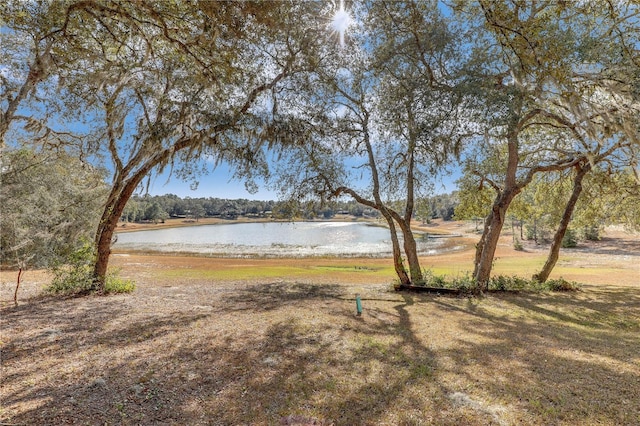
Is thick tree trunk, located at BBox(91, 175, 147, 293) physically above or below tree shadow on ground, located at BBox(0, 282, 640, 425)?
above

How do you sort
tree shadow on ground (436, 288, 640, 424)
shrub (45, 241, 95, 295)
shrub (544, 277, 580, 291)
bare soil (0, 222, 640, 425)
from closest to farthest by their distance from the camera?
bare soil (0, 222, 640, 425)
tree shadow on ground (436, 288, 640, 424)
shrub (45, 241, 95, 295)
shrub (544, 277, 580, 291)

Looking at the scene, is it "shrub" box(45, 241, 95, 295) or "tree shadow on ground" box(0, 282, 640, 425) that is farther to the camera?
"shrub" box(45, 241, 95, 295)

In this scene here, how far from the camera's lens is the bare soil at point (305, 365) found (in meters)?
3.25

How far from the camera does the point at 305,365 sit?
14.5ft

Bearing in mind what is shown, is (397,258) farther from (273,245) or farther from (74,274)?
(273,245)

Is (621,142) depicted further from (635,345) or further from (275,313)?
(275,313)

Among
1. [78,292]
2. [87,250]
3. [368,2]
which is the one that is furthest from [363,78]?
[78,292]

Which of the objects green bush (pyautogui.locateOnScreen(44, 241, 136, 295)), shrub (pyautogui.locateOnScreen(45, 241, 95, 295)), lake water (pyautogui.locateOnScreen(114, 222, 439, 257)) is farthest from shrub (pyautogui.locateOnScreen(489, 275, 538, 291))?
shrub (pyautogui.locateOnScreen(45, 241, 95, 295))

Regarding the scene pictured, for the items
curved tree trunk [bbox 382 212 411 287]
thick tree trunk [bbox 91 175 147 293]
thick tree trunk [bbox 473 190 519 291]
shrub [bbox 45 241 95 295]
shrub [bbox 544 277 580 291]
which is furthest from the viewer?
shrub [bbox 544 277 580 291]

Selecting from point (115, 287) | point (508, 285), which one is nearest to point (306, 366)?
point (115, 287)

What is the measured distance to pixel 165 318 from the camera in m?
6.53

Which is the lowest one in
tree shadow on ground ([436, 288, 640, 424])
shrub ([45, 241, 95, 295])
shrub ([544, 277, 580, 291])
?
shrub ([544, 277, 580, 291])

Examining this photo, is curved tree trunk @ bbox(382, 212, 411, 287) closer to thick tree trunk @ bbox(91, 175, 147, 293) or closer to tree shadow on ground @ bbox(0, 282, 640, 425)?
tree shadow on ground @ bbox(0, 282, 640, 425)

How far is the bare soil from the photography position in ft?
10.7
